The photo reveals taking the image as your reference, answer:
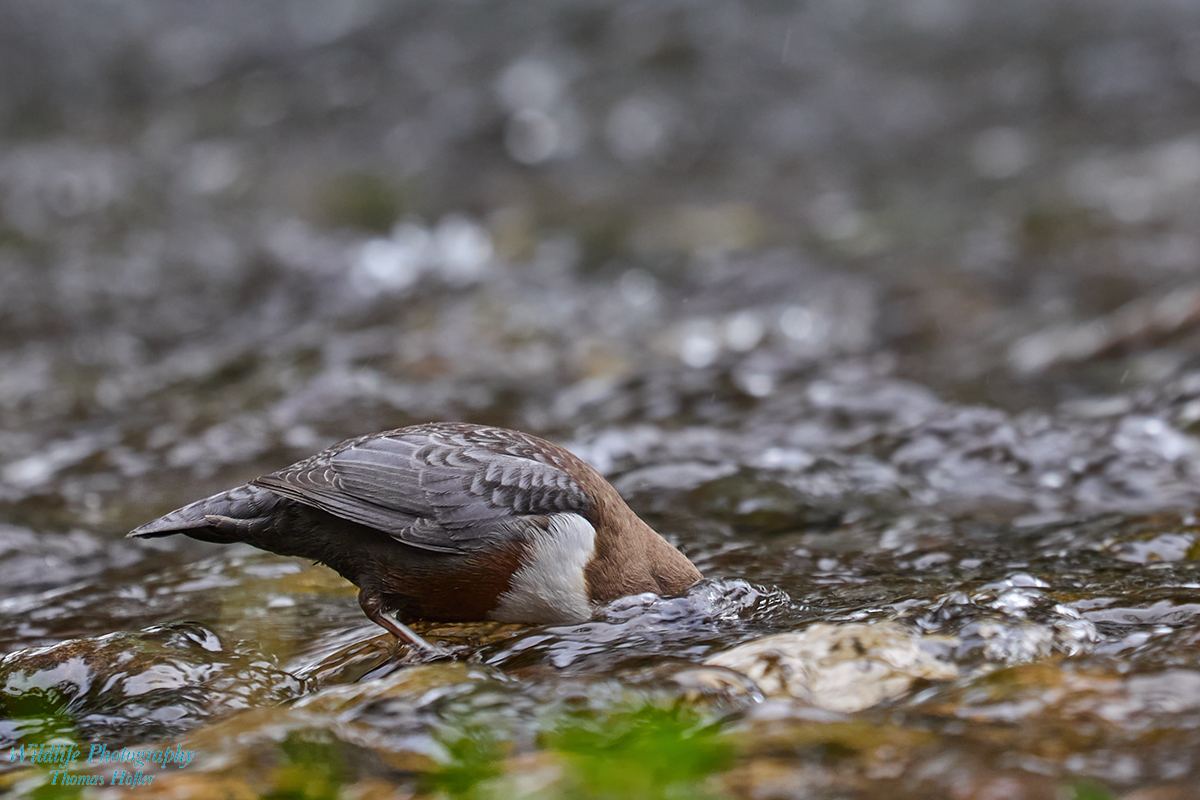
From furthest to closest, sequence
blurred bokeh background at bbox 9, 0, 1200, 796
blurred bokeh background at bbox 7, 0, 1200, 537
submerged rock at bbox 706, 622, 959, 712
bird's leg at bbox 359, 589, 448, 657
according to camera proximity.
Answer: blurred bokeh background at bbox 7, 0, 1200, 537 → blurred bokeh background at bbox 9, 0, 1200, 796 → bird's leg at bbox 359, 589, 448, 657 → submerged rock at bbox 706, 622, 959, 712

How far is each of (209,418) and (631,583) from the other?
3064 millimetres

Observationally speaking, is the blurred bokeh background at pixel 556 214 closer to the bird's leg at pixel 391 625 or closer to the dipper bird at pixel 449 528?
the dipper bird at pixel 449 528

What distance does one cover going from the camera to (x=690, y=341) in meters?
6.88

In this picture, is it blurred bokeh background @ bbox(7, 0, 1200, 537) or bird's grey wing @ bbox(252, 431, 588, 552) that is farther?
blurred bokeh background @ bbox(7, 0, 1200, 537)

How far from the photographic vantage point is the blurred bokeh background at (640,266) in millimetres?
4348

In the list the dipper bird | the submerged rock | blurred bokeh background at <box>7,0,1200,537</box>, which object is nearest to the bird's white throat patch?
the dipper bird

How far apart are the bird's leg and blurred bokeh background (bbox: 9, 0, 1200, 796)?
1.31ft

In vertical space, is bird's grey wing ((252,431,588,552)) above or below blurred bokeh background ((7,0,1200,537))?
below

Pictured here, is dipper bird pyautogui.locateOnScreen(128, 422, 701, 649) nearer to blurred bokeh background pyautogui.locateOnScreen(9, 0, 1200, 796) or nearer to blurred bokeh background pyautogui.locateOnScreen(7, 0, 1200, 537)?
blurred bokeh background pyautogui.locateOnScreen(9, 0, 1200, 796)

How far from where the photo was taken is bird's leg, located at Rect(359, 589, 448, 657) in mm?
2953

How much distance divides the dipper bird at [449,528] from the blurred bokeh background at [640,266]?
0.44 meters

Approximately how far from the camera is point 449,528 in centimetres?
301

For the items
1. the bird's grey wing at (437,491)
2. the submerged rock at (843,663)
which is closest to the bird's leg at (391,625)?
the bird's grey wing at (437,491)

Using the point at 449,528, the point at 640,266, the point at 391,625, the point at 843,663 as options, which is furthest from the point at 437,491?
the point at 640,266
